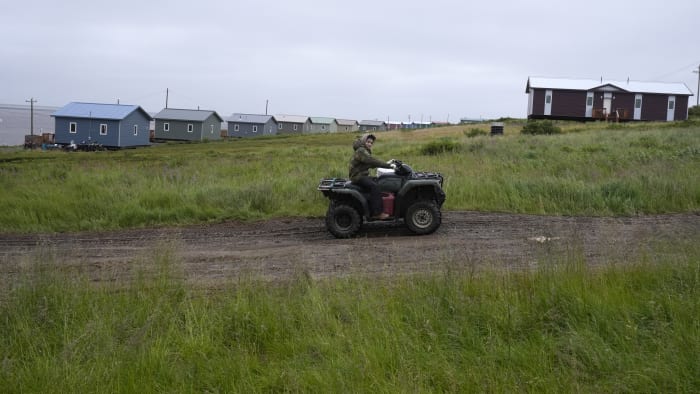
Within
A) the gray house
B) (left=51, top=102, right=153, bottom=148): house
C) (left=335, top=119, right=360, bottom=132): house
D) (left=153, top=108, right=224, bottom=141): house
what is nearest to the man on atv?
(left=51, top=102, right=153, bottom=148): house

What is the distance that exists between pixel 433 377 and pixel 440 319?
2.93ft

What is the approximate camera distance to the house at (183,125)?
247 feet

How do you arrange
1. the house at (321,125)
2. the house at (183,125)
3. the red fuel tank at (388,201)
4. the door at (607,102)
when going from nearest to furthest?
the red fuel tank at (388,201)
the door at (607,102)
the house at (183,125)
the house at (321,125)

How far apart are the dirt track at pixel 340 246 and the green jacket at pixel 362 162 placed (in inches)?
44.1

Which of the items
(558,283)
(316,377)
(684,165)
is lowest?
(316,377)

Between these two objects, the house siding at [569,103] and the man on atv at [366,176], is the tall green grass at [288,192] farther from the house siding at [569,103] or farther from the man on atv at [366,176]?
the house siding at [569,103]

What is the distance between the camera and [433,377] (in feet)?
14.3

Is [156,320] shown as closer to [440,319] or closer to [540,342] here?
[440,319]

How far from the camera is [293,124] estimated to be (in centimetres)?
10400

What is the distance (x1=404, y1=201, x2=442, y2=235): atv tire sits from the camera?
1045cm

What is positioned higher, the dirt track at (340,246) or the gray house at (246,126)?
the gray house at (246,126)

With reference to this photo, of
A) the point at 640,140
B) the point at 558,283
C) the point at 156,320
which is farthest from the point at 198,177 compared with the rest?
the point at 640,140

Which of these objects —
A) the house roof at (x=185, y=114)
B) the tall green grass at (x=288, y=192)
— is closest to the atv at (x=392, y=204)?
the tall green grass at (x=288, y=192)

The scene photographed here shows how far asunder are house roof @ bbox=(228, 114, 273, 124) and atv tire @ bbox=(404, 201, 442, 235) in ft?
269
